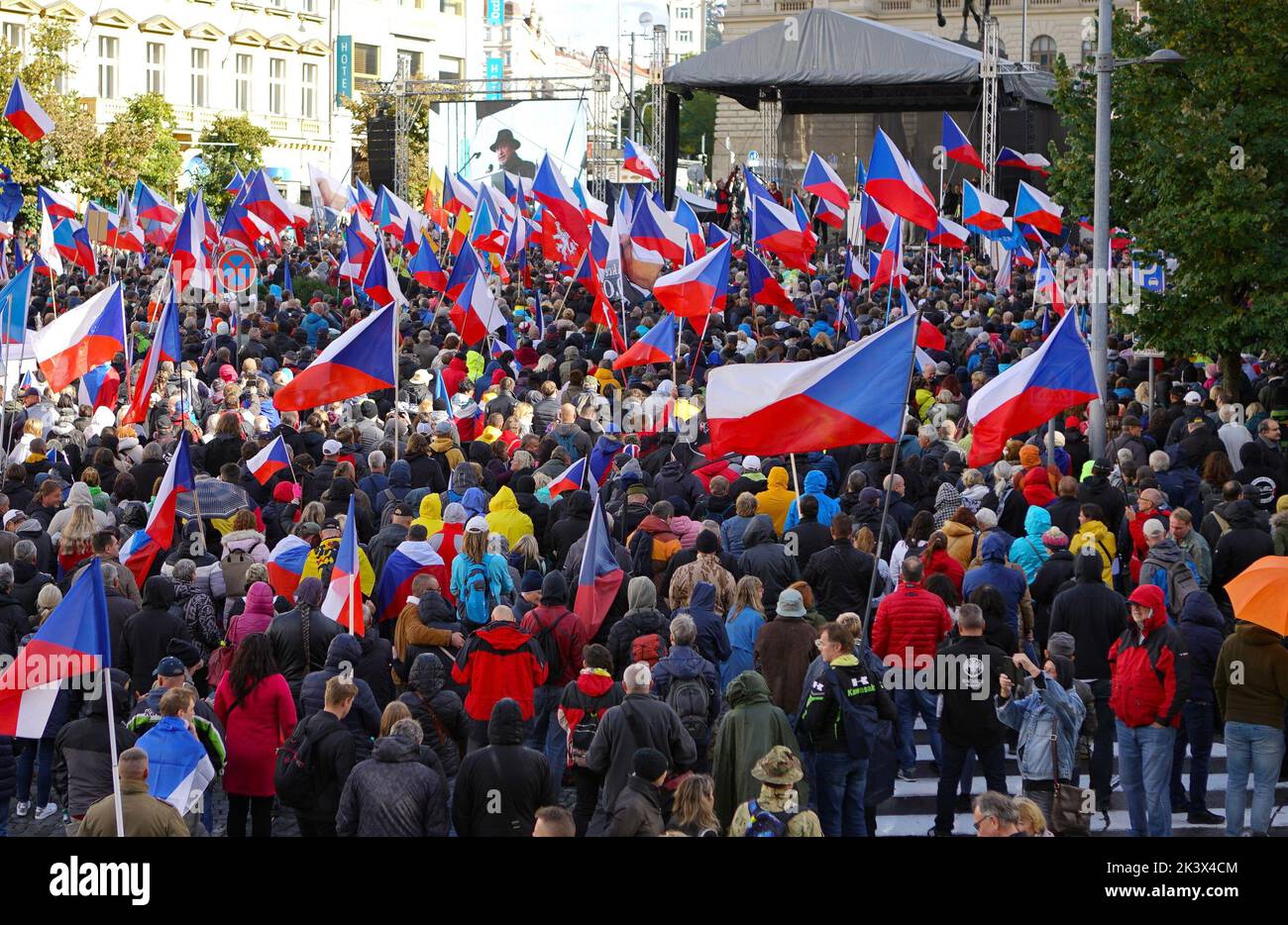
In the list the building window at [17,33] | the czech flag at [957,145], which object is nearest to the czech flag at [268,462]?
the czech flag at [957,145]

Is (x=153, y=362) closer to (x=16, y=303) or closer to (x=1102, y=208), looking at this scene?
(x=16, y=303)

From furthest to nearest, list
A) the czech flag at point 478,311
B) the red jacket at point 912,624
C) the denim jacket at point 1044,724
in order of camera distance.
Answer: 1. the czech flag at point 478,311
2. the red jacket at point 912,624
3. the denim jacket at point 1044,724

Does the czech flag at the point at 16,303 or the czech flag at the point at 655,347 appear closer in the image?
the czech flag at the point at 16,303

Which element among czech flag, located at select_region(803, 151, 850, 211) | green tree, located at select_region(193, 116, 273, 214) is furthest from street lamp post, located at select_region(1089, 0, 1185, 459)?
green tree, located at select_region(193, 116, 273, 214)

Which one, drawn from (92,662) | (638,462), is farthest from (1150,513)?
(92,662)

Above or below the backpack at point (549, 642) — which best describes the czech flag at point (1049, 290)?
above

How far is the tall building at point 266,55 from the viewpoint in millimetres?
62438

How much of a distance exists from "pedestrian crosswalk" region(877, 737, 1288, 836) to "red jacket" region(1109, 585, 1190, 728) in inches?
31.9

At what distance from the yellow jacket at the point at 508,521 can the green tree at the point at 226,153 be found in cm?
4150

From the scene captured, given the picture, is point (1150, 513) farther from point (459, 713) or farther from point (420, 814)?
point (420, 814)

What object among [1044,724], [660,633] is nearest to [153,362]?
[660,633]

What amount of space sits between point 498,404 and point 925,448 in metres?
4.33

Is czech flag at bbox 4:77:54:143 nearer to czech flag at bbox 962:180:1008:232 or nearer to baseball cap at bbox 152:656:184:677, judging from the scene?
czech flag at bbox 962:180:1008:232

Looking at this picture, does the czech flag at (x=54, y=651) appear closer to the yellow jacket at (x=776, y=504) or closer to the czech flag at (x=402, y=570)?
the czech flag at (x=402, y=570)
